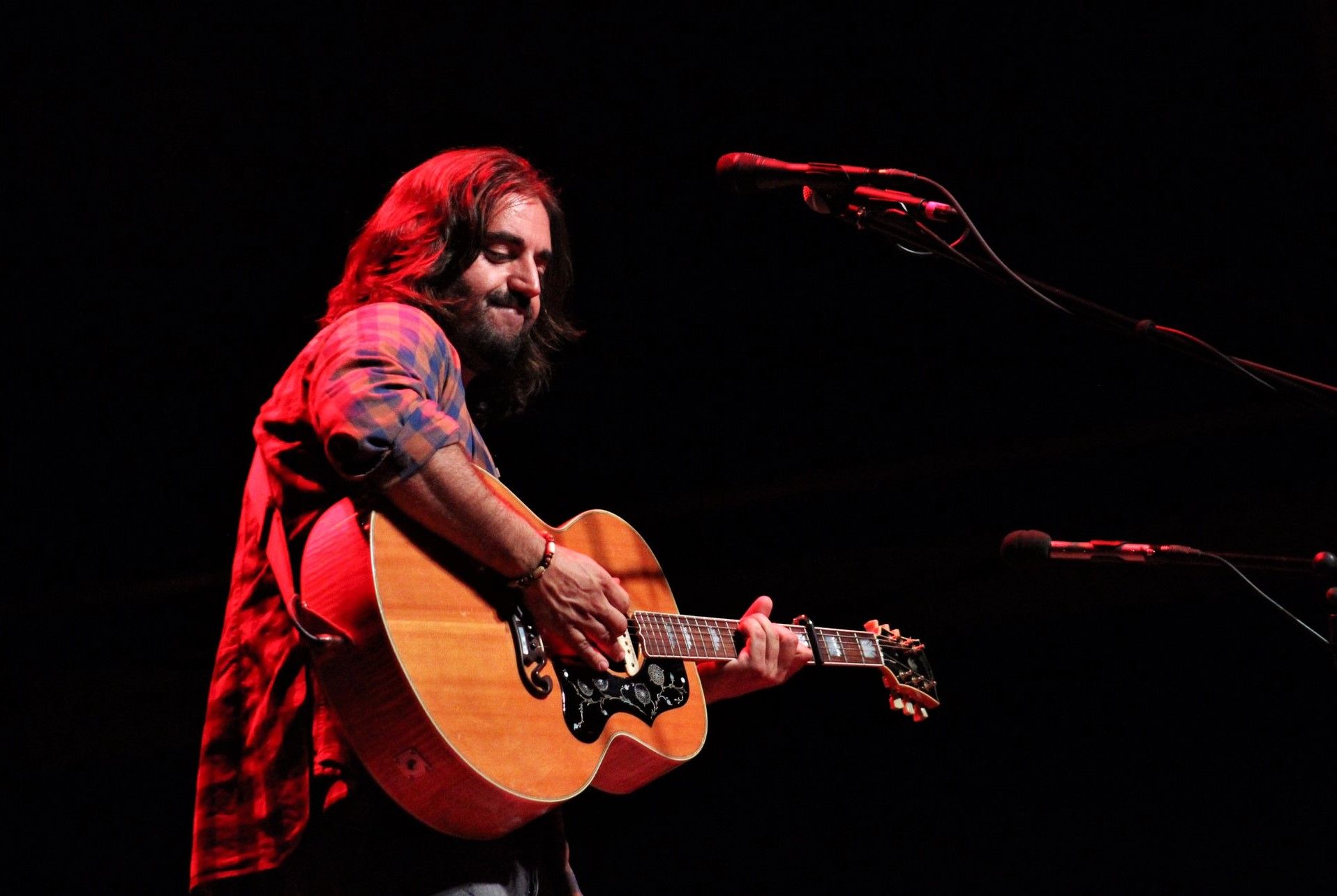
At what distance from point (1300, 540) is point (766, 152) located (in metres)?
2.64

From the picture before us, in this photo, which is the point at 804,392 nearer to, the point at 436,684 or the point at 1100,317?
the point at 1100,317

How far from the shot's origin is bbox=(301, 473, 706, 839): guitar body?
1.87 meters

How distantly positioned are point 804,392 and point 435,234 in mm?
2358

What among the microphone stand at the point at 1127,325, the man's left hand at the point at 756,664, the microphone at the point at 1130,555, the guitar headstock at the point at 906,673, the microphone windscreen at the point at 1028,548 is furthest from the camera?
the guitar headstock at the point at 906,673

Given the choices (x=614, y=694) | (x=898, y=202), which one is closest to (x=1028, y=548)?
(x=898, y=202)

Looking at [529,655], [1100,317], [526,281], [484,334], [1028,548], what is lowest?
[529,655]

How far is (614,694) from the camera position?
2363mm

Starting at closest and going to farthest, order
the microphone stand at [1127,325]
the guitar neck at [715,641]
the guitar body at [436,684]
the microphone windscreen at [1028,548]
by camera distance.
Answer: the guitar body at [436,684] → the microphone stand at [1127,325] → the microphone windscreen at [1028,548] → the guitar neck at [715,641]

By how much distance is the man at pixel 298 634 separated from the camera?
1905mm

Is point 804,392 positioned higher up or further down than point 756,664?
higher up

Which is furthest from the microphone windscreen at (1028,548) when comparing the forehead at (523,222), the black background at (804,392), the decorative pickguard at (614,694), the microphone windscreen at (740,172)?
the black background at (804,392)

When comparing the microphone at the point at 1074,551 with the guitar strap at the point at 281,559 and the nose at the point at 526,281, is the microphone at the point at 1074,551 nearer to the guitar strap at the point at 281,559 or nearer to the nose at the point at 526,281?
the nose at the point at 526,281

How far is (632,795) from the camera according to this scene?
4156 mm

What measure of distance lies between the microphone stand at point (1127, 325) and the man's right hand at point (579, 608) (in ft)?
3.03
